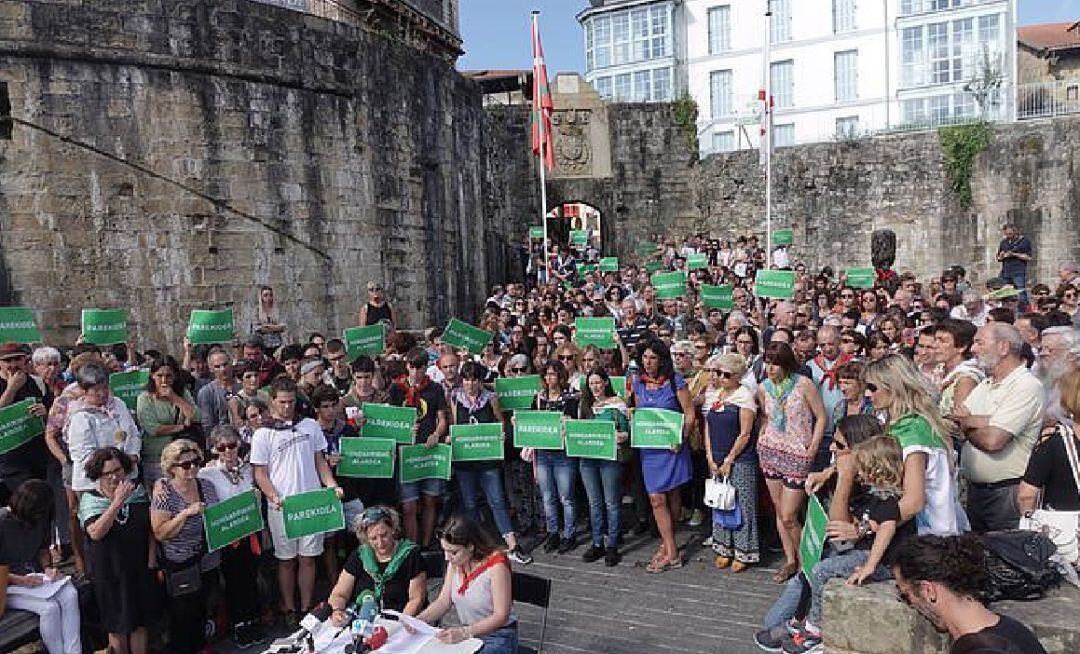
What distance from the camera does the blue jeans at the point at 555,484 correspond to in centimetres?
760

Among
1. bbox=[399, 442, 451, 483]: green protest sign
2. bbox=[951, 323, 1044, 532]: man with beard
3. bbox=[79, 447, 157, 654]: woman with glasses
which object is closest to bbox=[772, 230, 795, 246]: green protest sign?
bbox=[399, 442, 451, 483]: green protest sign

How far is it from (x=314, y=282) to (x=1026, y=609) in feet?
39.8

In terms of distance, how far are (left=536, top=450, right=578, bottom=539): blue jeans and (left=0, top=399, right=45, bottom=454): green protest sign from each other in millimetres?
4216

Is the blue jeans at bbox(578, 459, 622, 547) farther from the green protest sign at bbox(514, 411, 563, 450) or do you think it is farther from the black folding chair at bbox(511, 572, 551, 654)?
the black folding chair at bbox(511, 572, 551, 654)

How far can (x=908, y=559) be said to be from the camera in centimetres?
311

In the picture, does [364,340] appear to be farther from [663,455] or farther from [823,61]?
[823,61]

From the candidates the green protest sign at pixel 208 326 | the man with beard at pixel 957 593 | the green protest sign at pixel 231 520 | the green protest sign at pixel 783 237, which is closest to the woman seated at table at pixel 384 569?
the green protest sign at pixel 231 520

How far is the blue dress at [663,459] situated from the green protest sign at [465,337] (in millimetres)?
3199

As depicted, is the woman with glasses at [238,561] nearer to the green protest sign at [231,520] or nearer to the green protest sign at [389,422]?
the green protest sign at [231,520]

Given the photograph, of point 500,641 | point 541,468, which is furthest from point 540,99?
point 500,641

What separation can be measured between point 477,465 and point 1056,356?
4.62 m

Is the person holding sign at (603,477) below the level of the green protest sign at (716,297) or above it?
below

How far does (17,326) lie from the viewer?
883 centimetres

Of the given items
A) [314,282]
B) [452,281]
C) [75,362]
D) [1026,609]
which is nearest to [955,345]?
[1026,609]
